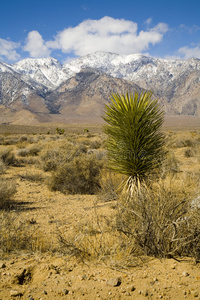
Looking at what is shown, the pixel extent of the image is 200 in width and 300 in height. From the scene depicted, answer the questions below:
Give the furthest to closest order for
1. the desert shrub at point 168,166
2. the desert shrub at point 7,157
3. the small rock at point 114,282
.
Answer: the desert shrub at point 7,157 < the desert shrub at point 168,166 < the small rock at point 114,282

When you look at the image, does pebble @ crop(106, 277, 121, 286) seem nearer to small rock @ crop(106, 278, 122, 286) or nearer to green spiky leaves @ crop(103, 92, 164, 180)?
small rock @ crop(106, 278, 122, 286)

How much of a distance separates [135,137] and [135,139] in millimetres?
48

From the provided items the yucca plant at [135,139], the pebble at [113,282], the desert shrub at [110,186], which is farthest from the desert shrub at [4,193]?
the pebble at [113,282]

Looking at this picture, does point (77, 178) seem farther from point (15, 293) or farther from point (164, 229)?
point (15, 293)

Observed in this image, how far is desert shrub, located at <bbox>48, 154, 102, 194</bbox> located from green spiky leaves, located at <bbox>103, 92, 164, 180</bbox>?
2.90 m

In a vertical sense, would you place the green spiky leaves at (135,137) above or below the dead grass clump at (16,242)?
above

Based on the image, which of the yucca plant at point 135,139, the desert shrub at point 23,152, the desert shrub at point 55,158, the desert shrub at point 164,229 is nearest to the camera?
the desert shrub at point 164,229

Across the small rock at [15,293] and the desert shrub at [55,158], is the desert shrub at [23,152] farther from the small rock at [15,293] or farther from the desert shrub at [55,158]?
the small rock at [15,293]

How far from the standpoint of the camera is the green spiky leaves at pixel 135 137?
5297 mm

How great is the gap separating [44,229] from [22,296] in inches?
87.2

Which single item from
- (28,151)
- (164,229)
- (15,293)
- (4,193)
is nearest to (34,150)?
(28,151)

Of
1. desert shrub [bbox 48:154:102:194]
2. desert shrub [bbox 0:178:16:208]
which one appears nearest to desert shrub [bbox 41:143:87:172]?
desert shrub [bbox 48:154:102:194]

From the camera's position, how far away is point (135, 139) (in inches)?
208

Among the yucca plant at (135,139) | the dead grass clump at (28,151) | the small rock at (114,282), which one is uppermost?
the yucca plant at (135,139)
